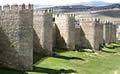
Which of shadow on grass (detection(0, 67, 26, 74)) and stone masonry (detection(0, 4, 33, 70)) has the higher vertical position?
stone masonry (detection(0, 4, 33, 70))

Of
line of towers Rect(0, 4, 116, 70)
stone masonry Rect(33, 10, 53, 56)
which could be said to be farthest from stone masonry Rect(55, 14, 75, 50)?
stone masonry Rect(33, 10, 53, 56)

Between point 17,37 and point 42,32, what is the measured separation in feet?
32.7

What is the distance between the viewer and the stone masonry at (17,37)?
2236cm

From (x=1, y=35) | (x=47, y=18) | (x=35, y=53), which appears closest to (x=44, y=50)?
(x=35, y=53)

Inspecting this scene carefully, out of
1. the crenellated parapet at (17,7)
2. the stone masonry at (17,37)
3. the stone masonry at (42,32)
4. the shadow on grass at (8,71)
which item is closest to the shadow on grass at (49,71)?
the stone masonry at (17,37)

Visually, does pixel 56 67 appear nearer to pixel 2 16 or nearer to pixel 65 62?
pixel 65 62

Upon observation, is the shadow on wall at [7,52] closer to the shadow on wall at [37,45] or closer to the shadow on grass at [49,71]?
the shadow on grass at [49,71]

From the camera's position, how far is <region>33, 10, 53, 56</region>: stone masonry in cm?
3206

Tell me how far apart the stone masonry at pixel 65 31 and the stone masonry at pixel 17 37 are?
58.2 ft

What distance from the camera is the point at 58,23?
1624 inches

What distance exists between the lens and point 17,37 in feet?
73.2

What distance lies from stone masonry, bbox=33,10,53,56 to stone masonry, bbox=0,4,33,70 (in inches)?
358

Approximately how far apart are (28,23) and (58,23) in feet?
61.4

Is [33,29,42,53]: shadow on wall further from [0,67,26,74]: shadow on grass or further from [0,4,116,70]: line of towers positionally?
[0,67,26,74]: shadow on grass
